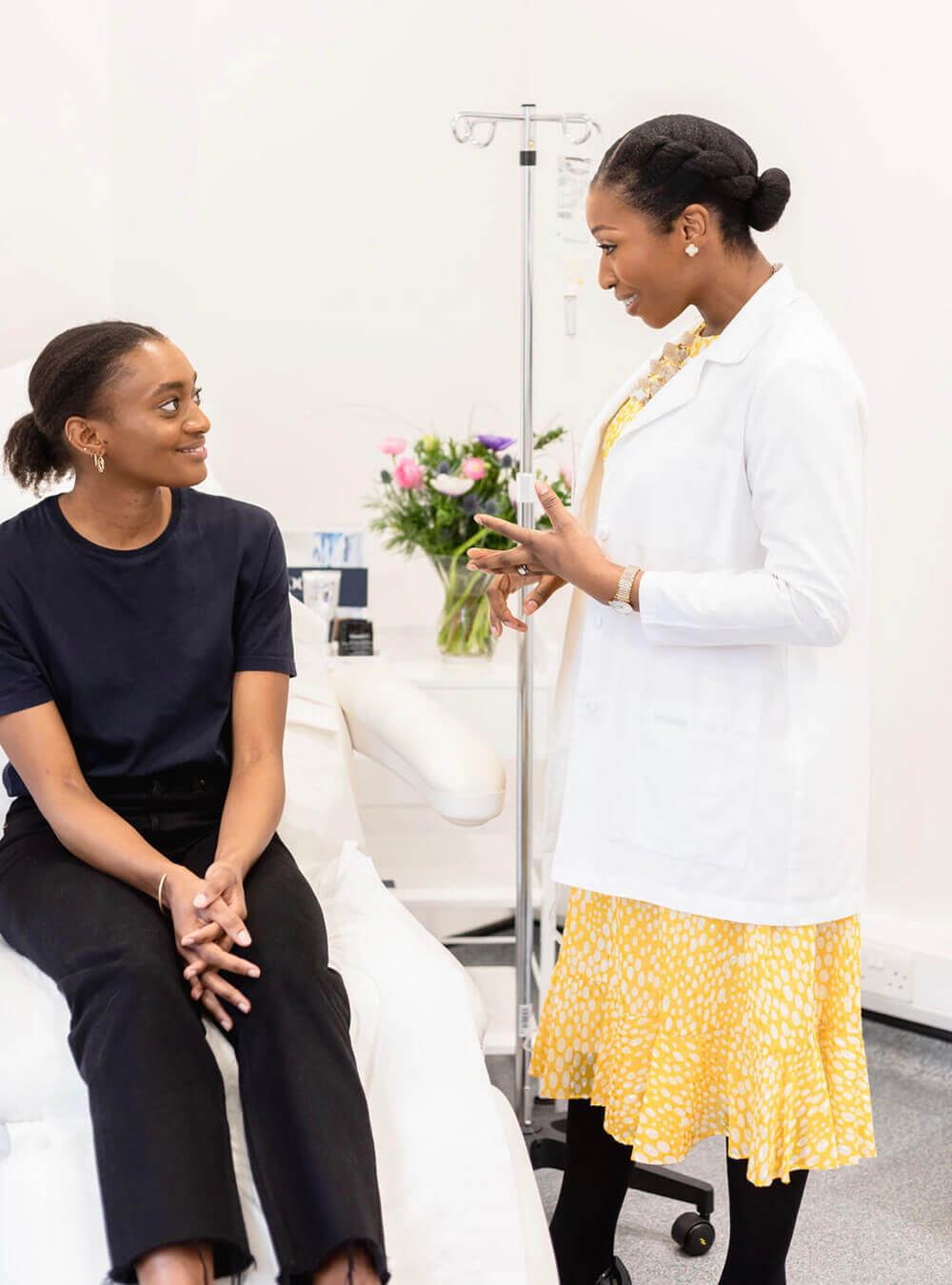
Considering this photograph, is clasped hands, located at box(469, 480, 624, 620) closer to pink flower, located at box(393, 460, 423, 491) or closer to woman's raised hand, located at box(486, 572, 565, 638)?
woman's raised hand, located at box(486, 572, 565, 638)

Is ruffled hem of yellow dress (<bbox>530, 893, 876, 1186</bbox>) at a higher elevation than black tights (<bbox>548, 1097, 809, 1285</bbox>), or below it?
higher

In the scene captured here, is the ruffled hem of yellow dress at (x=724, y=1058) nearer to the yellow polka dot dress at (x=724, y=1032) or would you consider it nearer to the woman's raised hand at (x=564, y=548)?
the yellow polka dot dress at (x=724, y=1032)

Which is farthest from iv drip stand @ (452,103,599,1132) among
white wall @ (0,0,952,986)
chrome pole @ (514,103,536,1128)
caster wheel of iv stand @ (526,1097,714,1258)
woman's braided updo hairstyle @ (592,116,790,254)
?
white wall @ (0,0,952,986)

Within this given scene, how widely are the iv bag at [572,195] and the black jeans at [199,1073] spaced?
998 millimetres

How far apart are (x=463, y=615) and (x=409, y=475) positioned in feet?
0.94

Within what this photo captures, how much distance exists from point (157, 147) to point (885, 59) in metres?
1.38

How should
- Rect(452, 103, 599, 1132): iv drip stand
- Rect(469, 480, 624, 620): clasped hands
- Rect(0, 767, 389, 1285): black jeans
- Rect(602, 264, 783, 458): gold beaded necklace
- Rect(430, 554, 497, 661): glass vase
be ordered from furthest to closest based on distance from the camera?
Rect(430, 554, 497, 661): glass vase
Rect(452, 103, 599, 1132): iv drip stand
Rect(602, 264, 783, 458): gold beaded necklace
Rect(469, 480, 624, 620): clasped hands
Rect(0, 767, 389, 1285): black jeans

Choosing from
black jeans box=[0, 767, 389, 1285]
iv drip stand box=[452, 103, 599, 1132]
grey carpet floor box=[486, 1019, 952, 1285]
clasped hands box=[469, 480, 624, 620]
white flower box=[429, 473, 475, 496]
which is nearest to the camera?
black jeans box=[0, 767, 389, 1285]

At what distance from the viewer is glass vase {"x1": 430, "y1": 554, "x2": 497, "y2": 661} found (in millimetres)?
2443

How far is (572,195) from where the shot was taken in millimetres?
1873

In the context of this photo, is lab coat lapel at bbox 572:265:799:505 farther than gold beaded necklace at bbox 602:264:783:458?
No

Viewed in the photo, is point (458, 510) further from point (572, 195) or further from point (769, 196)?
point (769, 196)

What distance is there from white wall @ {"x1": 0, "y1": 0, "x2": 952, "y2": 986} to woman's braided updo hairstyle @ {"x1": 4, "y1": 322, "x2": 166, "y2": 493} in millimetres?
934

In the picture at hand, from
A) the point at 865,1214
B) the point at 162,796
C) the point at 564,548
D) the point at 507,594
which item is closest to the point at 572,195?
the point at 507,594
